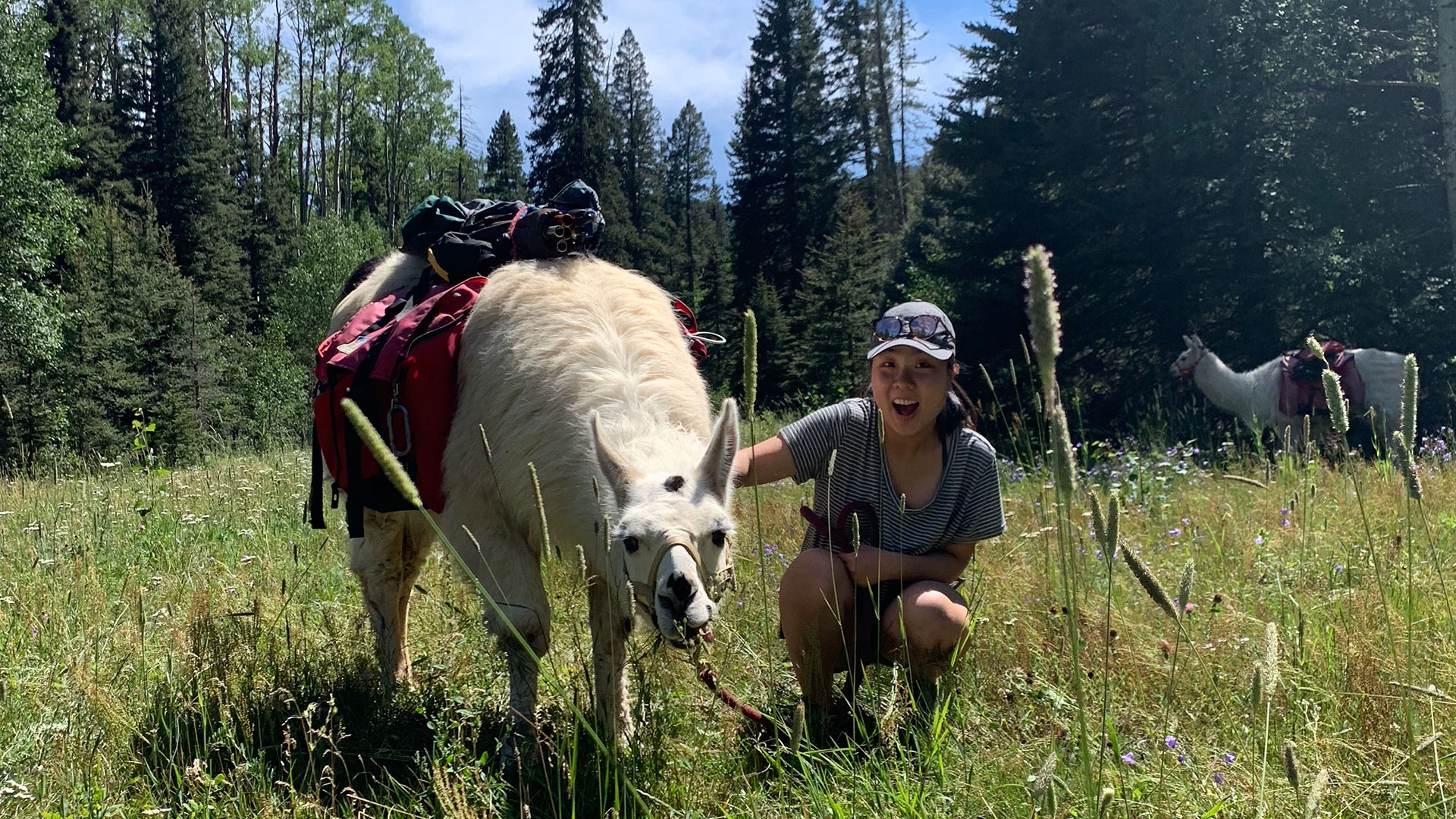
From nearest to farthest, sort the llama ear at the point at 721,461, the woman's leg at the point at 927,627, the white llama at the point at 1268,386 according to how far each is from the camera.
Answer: the llama ear at the point at 721,461
the woman's leg at the point at 927,627
the white llama at the point at 1268,386

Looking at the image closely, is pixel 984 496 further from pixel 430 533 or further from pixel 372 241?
pixel 372 241

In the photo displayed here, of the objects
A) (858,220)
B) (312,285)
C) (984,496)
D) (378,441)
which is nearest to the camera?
(378,441)

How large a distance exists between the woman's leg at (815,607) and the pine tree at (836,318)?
17414mm

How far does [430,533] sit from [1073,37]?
17.5 metres

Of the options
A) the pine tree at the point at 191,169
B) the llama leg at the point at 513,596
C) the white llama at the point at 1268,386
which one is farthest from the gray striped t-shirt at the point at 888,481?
the pine tree at the point at 191,169

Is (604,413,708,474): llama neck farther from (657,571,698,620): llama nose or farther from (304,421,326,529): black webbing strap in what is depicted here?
(304,421,326,529): black webbing strap

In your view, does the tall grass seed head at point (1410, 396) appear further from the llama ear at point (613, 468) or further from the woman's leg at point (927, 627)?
the llama ear at point (613, 468)

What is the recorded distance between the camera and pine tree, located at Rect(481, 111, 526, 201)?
51.5 meters

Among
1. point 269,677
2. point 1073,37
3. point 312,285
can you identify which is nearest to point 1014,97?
point 1073,37

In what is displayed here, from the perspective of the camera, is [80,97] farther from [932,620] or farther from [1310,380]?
[932,620]

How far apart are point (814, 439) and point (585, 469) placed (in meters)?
0.84

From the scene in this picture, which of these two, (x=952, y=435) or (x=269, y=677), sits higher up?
(x=952, y=435)

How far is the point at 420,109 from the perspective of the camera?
49.8 m

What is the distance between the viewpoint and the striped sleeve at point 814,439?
126 inches
